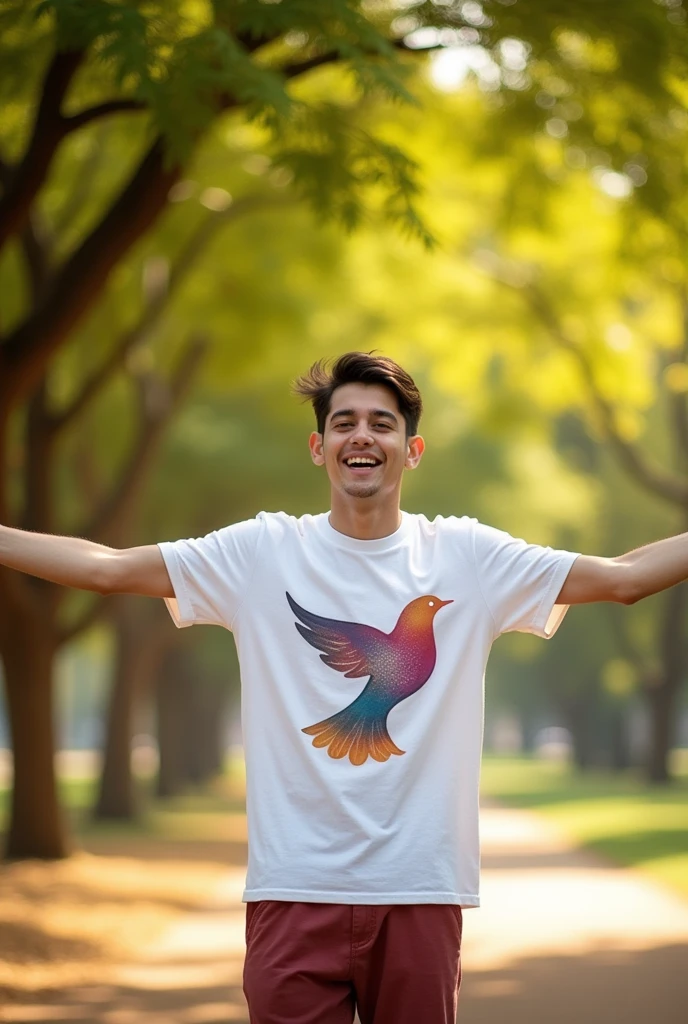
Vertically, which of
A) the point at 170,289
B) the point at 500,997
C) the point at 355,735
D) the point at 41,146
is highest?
the point at 170,289

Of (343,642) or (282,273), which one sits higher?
(282,273)

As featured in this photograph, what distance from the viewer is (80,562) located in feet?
12.4

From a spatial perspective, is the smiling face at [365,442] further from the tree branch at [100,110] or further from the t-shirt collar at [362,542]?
the tree branch at [100,110]

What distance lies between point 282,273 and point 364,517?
1316 cm

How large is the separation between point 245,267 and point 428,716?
13.1 meters

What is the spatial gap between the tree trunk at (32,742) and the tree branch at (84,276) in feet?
17.3

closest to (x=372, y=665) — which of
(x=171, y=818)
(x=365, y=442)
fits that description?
(x=365, y=442)

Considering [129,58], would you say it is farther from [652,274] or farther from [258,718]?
[652,274]

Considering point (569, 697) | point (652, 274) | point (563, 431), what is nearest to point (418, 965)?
point (652, 274)

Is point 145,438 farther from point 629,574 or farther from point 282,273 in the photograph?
point 629,574

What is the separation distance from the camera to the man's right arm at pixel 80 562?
374 centimetres

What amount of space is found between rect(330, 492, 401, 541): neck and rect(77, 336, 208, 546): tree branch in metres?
13.1

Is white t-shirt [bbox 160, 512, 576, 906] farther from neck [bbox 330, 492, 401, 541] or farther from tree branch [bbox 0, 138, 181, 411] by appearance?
tree branch [bbox 0, 138, 181, 411]

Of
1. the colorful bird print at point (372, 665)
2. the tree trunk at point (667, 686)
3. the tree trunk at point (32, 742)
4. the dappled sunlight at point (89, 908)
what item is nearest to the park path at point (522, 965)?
the dappled sunlight at point (89, 908)
